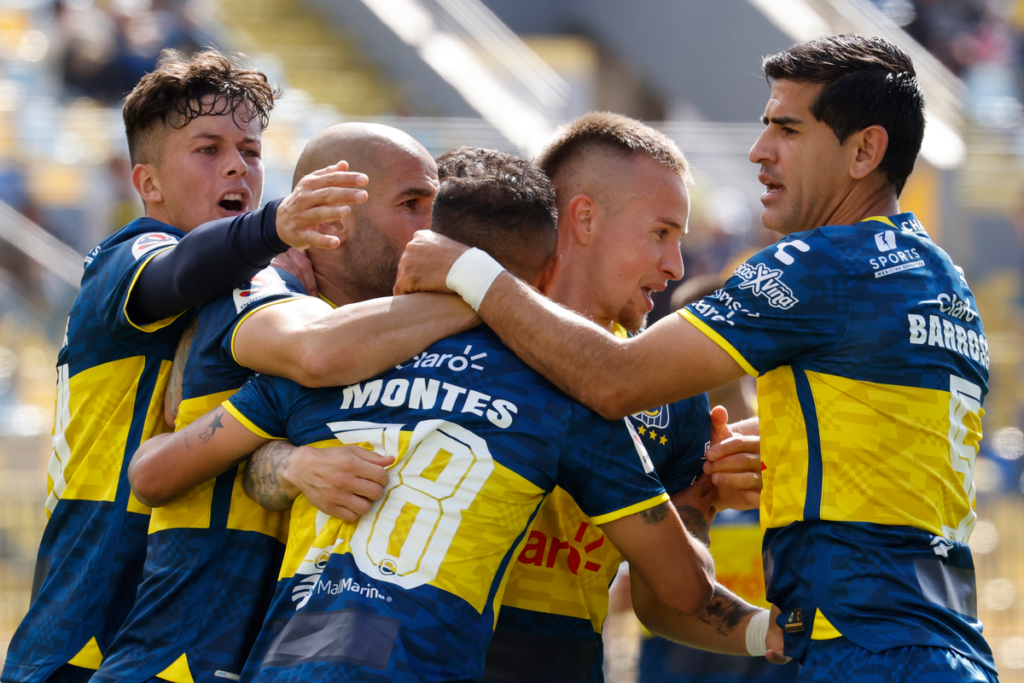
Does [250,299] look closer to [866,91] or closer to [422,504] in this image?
[422,504]

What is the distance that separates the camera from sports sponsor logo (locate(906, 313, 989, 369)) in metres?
2.68

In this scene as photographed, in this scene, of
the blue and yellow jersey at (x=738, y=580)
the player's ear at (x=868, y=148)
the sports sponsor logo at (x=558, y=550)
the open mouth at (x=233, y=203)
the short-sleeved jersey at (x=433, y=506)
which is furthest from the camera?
the blue and yellow jersey at (x=738, y=580)

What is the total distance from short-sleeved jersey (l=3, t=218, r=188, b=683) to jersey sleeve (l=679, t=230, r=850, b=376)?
5.47 ft

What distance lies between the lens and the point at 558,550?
311cm

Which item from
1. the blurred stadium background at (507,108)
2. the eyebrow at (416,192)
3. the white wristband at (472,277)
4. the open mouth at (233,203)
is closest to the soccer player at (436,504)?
the white wristband at (472,277)

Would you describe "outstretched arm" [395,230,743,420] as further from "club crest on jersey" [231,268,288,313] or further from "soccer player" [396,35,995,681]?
"club crest on jersey" [231,268,288,313]

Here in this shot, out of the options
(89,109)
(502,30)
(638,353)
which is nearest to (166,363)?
(638,353)

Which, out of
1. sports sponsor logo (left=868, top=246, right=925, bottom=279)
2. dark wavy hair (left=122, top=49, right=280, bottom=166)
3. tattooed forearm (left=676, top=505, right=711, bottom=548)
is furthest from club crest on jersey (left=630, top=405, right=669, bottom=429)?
dark wavy hair (left=122, top=49, right=280, bottom=166)

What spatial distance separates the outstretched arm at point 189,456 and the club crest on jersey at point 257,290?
0.31 metres

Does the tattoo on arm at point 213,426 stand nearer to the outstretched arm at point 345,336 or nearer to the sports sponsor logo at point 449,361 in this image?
the outstretched arm at point 345,336

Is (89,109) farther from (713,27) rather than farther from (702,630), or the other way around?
(702,630)

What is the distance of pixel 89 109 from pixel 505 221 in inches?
487

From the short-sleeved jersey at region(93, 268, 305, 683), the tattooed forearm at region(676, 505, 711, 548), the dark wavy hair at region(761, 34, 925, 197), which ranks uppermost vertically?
the dark wavy hair at region(761, 34, 925, 197)

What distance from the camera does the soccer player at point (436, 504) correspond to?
7.93 feet
